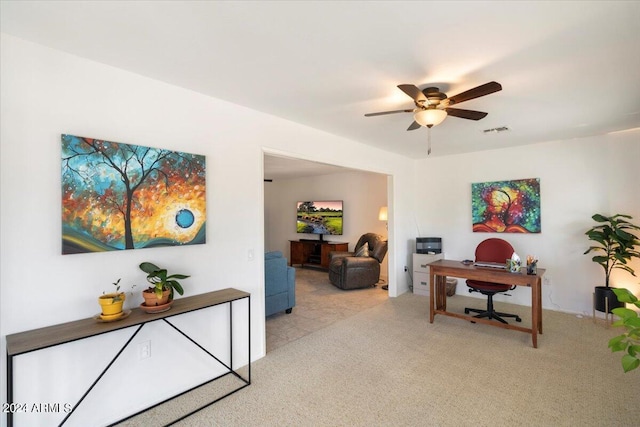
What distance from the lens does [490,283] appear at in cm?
373


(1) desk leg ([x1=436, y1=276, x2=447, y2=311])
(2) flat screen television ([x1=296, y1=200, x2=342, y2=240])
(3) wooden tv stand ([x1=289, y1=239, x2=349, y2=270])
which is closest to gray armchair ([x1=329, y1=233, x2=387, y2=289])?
(3) wooden tv stand ([x1=289, y1=239, x2=349, y2=270])

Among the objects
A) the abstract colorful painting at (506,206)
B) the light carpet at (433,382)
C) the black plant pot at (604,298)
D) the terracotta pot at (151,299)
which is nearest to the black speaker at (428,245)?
the abstract colorful painting at (506,206)

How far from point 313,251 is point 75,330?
6014 mm

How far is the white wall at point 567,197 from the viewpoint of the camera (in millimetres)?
3883

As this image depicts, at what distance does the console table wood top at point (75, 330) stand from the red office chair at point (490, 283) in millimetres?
3177

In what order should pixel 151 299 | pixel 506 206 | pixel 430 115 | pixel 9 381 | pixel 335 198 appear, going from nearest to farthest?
pixel 9 381
pixel 151 299
pixel 430 115
pixel 506 206
pixel 335 198

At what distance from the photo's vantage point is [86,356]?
6.37 feet

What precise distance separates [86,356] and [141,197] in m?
1.09

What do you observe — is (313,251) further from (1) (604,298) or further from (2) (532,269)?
(1) (604,298)

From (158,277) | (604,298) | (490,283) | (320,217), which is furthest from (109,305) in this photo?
(320,217)

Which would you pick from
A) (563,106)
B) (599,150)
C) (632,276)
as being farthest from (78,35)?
(632,276)

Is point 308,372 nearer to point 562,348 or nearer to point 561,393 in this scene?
point 561,393

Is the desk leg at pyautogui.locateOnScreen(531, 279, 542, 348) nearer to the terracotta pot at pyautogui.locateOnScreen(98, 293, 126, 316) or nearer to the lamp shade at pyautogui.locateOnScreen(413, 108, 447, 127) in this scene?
the lamp shade at pyautogui.locateOnScreen(413, 108, 447, 127)

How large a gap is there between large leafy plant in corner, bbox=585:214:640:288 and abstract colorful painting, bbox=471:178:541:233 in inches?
28.3
